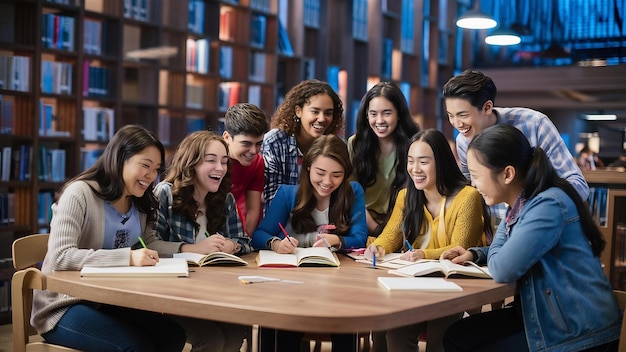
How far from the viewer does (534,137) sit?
323cm

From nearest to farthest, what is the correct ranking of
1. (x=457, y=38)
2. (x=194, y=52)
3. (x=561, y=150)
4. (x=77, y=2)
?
1. (x=561, y=150)
2. (x=77, y=2)
3. (x=194, y=52)
4. (x=457, y=38)

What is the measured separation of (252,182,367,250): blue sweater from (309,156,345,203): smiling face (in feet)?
0.44

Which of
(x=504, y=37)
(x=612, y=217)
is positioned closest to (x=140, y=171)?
(x=612, y=217)

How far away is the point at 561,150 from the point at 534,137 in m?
0.12

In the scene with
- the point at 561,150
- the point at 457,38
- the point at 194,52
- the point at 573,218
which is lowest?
the point at 573,218

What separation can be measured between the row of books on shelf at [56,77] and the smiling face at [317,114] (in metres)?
2.36

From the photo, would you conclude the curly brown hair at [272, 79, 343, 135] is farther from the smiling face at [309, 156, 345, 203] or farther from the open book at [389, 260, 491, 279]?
the open book at [389, 260, 491, 279]

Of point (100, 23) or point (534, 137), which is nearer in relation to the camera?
point (534, 137)

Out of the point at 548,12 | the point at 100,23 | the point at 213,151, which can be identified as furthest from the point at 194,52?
the point at 548,12

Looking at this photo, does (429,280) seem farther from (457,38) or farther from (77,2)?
(457,38)

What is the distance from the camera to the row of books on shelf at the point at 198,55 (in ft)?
20.7

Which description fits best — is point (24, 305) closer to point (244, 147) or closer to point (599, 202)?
point (244, 147)

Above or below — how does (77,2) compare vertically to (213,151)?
above

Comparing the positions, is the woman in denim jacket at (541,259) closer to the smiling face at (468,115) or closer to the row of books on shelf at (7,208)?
the smiling face at (468,115)
